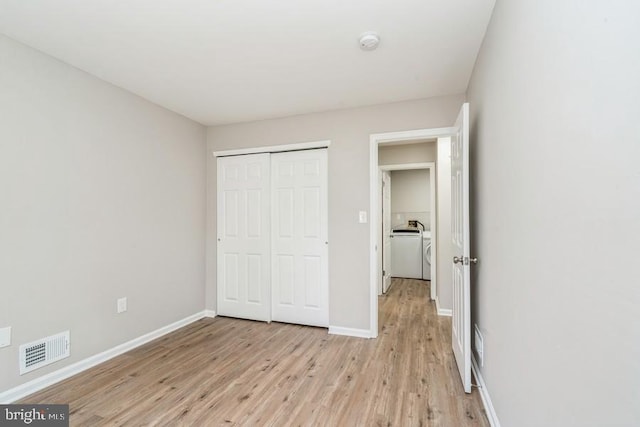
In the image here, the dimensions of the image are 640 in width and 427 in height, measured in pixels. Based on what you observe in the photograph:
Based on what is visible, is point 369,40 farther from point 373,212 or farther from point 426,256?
point 426,256

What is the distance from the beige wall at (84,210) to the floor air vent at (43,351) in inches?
1.9

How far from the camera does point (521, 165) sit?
130 cm

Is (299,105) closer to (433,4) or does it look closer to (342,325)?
(433,4)

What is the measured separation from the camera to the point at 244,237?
3.72 m

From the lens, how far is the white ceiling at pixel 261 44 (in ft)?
5.75

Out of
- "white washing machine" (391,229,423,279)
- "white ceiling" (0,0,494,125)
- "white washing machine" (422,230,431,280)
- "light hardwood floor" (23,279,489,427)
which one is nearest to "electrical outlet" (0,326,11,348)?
"light hardwood floor" (23,279,489,427)

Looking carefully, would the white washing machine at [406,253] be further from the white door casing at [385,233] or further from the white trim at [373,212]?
the white trim at [373,212]

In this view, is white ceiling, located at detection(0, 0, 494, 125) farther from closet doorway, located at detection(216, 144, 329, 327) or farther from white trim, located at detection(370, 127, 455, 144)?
closet doorway, located at detection(216, 144, 329, 327)

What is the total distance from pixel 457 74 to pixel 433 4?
965mm

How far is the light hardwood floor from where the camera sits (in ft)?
6.10

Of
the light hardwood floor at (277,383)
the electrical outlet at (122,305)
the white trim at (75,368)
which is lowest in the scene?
the light hardwood floor at (277,383)

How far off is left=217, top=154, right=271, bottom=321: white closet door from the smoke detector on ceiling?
188 centimetres

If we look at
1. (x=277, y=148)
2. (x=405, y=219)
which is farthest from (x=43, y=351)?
(x=405, y=219)

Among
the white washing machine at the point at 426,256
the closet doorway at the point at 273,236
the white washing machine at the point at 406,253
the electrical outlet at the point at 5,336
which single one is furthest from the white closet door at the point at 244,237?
the white washing machine at the point at 426,256
